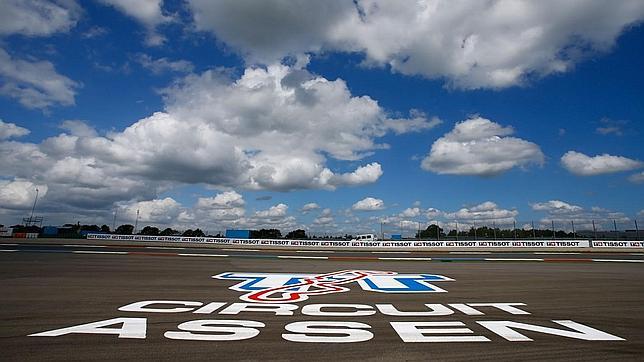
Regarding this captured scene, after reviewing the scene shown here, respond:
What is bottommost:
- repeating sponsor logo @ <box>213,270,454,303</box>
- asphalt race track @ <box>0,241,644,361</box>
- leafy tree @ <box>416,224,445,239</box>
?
repeating sponsor logo @ <box>213,270,454,303</box>

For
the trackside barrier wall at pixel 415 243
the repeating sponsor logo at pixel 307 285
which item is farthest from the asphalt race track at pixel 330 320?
the trackside barrier wall at pixel 415 243

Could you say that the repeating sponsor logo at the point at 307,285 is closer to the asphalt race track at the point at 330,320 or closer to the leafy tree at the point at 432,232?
the asphalt race track at the point at 330,320

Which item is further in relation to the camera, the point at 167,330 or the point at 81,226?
the point at 81,226

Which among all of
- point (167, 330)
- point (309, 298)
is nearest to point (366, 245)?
point (309, 298)

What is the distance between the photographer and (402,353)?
13.0ft

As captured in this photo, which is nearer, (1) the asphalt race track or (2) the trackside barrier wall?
(1) the asphalt race track

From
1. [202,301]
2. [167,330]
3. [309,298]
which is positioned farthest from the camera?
[309,298]

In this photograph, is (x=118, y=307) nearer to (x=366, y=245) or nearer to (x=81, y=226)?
(x=366, y=245)

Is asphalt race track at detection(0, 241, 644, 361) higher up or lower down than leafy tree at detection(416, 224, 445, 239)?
lower down

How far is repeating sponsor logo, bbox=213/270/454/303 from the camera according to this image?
25.5 ft

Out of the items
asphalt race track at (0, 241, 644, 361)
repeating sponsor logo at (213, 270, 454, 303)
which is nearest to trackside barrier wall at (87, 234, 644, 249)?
repeating sponsor logo at (213, 270, 454, 303)

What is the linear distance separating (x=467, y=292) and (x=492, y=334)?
159 inches

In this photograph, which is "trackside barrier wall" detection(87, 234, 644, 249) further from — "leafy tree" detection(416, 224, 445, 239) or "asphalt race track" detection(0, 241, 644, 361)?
"asphalt race track" detection(0, 241, 644, 361)

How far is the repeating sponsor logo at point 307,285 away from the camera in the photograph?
777 cm
